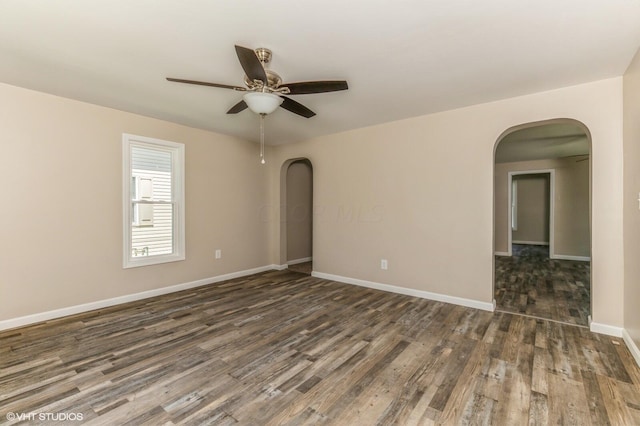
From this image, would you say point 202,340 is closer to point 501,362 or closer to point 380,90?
point 501,362

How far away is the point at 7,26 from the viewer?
1896 millimetres

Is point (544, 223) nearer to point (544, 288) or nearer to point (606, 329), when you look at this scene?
point (544, 288)

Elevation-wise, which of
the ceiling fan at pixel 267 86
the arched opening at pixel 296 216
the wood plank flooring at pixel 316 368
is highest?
the ceiling fan at pixel 267 86

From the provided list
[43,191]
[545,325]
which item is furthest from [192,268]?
[545,325]

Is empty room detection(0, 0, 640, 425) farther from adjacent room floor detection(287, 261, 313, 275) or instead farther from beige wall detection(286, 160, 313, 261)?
beige wall detection(286, 160, 313, 261)

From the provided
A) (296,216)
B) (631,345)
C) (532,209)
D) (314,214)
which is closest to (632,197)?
(631,345)

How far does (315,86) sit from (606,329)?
3414 millimetres

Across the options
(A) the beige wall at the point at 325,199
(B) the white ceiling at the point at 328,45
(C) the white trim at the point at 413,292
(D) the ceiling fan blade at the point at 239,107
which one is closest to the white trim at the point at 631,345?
(A) the beige wall at the point at 325,199

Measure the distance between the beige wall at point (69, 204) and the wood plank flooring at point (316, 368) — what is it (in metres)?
0.43

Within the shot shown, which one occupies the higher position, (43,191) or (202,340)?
(43,191)

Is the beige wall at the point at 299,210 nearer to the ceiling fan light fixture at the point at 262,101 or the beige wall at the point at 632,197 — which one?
the ceiling fan light fixture at the point at 262,101

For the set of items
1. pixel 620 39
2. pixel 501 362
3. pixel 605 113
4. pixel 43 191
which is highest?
pixel 620 39

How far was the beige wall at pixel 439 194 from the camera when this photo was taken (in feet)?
8.79

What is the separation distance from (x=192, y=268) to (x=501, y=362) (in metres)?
3.90
